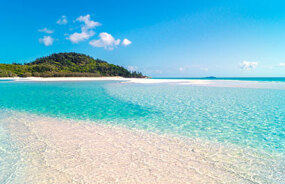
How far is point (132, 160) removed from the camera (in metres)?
4.07

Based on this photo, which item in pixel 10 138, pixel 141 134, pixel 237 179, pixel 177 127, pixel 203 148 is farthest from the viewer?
pixel 177 127

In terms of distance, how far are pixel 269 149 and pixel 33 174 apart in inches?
242

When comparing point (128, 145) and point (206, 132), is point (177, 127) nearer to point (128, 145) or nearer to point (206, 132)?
point (206, 132)

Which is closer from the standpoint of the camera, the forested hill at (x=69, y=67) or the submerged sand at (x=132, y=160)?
the submerged sand at (x=132, y=160)

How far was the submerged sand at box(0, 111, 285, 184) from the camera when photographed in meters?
3.37

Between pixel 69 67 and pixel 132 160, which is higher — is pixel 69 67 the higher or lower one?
the higher one

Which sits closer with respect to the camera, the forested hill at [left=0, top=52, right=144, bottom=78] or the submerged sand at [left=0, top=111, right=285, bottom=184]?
the submerged sand at [left=0, top=111, right=285, bottom=184]

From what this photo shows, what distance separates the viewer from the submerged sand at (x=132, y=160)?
3.37m

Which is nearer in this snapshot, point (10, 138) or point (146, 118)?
point (10, 138)

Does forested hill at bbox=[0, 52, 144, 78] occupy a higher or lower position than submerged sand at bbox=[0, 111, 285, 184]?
higher

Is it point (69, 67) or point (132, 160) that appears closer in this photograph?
point (132, 160)

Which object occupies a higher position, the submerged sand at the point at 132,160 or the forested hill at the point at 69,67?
the forested hill at the point at 69,67

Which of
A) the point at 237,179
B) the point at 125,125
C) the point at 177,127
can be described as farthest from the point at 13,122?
the point at 237,179

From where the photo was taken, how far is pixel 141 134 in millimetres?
5945
